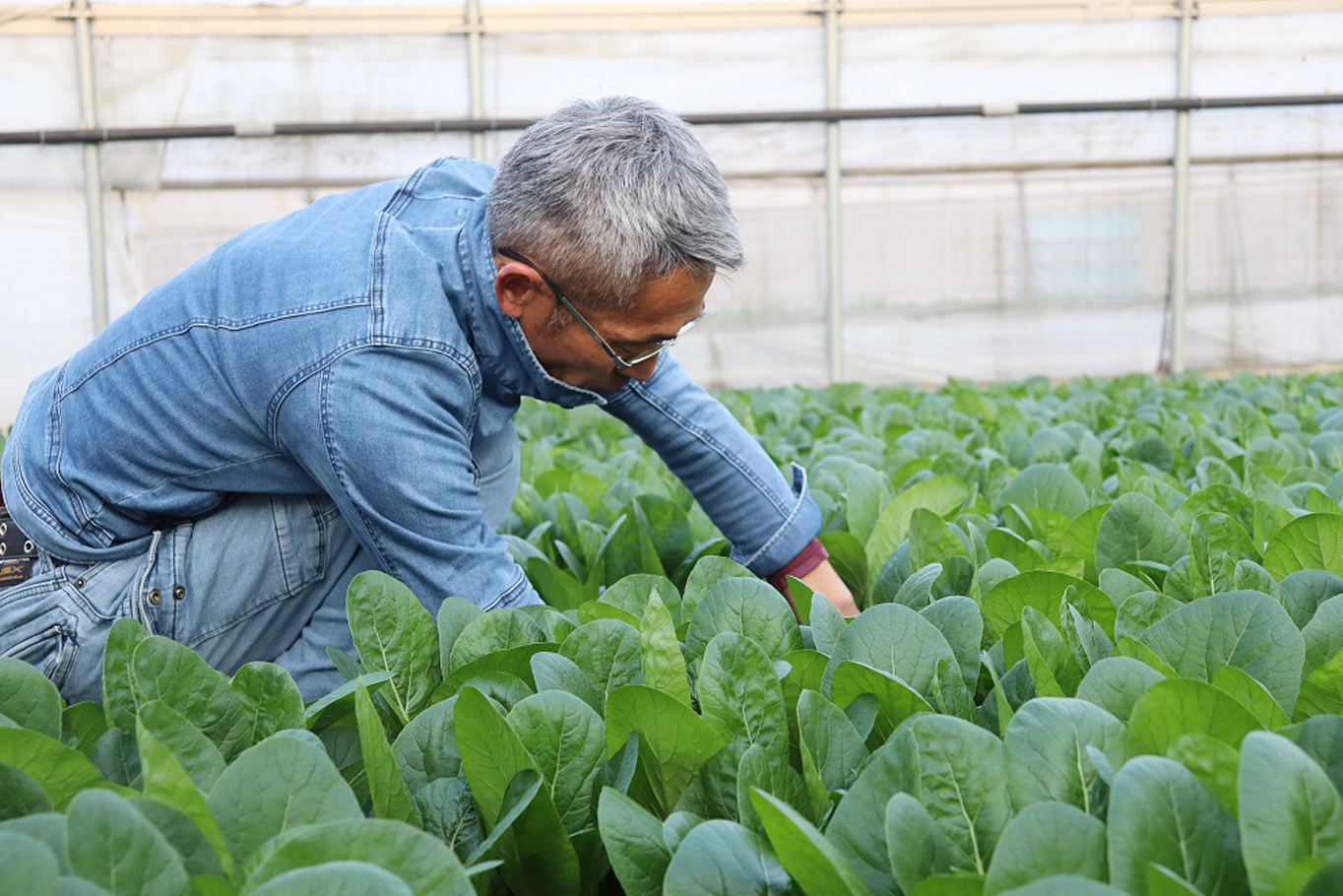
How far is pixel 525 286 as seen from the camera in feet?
5.68

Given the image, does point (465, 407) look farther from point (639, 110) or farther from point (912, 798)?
point (912, 798)

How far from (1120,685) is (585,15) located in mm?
9060

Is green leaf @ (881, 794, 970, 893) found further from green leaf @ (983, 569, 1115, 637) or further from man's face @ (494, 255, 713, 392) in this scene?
man's face @ (494, 255, 713, 392)

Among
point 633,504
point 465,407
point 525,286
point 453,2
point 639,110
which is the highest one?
point 453,2

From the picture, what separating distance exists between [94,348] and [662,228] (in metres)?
0.99

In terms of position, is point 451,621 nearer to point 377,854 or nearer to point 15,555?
point 377,854

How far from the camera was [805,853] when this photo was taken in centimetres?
81

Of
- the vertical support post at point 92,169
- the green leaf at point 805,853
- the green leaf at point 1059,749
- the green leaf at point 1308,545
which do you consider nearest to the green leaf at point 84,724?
the green leaf at point 805,853

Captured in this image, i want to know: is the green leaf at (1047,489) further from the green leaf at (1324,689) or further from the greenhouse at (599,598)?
the green leaf at (1324,689)

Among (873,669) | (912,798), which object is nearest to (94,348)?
(873,669)

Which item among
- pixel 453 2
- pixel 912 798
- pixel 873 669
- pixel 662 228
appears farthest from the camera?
pixel 453 2

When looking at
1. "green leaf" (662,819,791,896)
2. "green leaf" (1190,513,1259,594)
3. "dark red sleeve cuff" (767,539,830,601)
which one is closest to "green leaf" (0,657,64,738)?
"green leaf" (662,819,791,896)

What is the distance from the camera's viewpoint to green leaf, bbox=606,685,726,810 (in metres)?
1.03

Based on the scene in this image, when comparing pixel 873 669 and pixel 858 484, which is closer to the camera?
pixel 873 669
